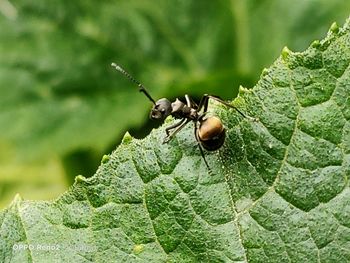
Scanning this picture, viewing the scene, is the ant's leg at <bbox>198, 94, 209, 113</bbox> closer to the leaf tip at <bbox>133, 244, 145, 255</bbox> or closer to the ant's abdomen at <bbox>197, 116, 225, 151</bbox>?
the ant's abdomen at <bbox>197, 116, 225, 151</bbox>

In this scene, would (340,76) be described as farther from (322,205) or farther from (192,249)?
(192,249)

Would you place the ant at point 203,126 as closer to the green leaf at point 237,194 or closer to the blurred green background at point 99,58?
the green leaf at point 237,194

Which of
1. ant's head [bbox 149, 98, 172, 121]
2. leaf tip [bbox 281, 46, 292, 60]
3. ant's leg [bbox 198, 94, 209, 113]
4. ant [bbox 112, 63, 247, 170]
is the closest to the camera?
leaf tip [bbox 281, 46, 292, 60]

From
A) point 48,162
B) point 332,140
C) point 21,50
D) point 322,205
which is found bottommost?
point 322,205

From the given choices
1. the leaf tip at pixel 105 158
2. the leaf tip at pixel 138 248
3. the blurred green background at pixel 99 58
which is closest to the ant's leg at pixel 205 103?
the leaf tip at pixel 105 158

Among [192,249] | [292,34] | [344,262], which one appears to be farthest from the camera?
[292,34]

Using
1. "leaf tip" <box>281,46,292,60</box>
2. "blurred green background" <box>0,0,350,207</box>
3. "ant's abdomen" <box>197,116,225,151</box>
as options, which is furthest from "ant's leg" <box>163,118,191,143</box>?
"blurred green background" <box>0,0,350,207</box>

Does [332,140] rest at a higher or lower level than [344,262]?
higher

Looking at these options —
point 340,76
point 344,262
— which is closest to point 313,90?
point 340,76

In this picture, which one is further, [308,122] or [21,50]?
[21,50]
